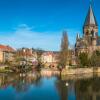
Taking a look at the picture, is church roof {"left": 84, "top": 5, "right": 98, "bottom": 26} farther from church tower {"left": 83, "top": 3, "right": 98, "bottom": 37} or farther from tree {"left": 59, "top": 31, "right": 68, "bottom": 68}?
tree {"left": 59, "top": 31, "right": 68, "bottom": 68}

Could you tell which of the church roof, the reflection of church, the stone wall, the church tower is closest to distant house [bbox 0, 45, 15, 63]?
the reflection of church

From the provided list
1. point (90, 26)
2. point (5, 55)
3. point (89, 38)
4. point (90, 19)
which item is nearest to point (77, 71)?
point (89, 38)

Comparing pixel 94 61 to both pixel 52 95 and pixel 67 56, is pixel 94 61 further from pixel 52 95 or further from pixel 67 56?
pixel 52 95

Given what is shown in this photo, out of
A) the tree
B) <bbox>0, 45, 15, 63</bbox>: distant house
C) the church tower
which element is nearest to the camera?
the tree

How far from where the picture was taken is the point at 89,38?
129375 mm

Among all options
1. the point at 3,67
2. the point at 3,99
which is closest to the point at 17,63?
the point at 3,67

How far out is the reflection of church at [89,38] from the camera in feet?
410

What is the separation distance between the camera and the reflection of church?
125000mm

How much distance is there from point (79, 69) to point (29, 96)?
149ft

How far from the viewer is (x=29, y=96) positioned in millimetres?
46125

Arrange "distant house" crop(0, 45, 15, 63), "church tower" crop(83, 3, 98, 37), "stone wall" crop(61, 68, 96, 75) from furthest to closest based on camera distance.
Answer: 1. "church tower" crop(83, 3, 98, 37)
2. "distant house" crop(0, 45, 15, 63)
3. "stone wall" crop(61, 68, 96, 75)

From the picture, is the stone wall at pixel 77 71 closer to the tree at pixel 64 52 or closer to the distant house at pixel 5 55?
the tree at pixel 64 52

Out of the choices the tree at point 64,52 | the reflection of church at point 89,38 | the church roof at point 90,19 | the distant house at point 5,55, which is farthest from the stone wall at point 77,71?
the distant house at point 5,55

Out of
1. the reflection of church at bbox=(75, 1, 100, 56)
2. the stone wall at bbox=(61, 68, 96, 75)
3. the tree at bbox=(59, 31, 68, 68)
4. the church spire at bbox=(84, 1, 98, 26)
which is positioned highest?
the church spire at bbox=(84, 1, 98, 26)
